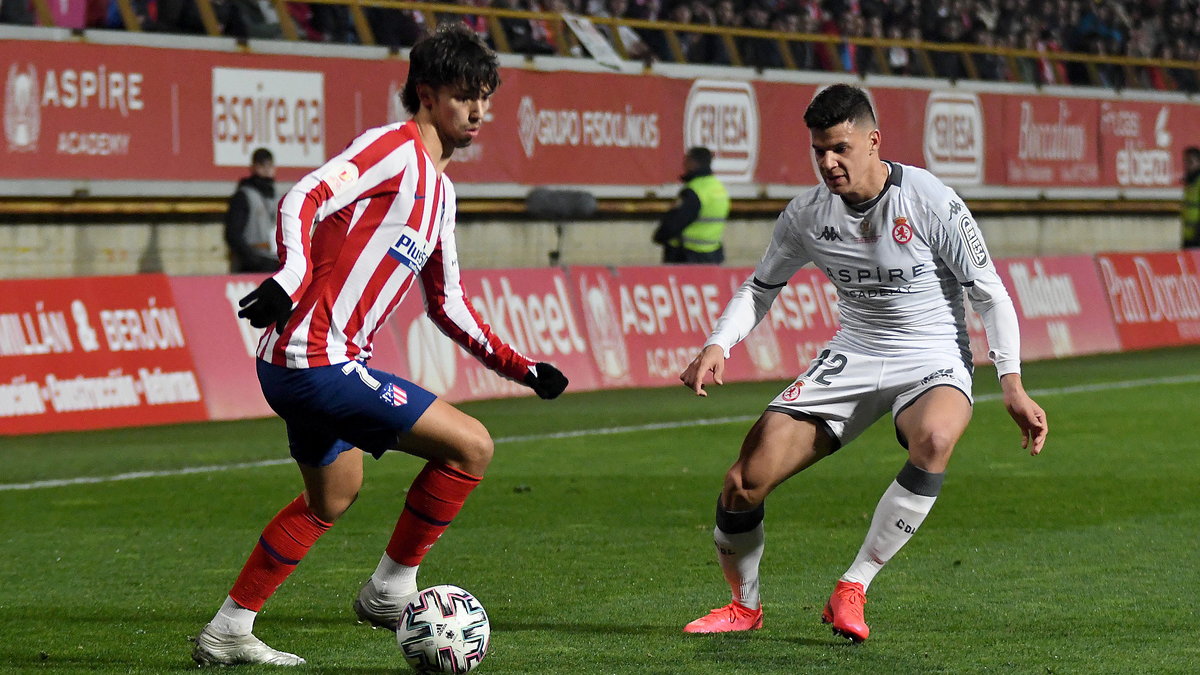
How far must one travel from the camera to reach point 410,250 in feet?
17.0

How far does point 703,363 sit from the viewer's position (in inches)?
230

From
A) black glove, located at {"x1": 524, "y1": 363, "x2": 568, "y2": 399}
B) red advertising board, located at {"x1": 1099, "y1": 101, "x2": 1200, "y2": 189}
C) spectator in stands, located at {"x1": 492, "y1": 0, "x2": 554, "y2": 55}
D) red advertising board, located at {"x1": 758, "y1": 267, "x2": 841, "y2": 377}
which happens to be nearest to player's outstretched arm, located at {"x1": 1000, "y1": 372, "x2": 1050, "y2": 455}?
black glove, located at {"x1": 524, "y1": 363, "x2": 568, "y2": 399}

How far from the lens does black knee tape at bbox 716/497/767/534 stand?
583 centimetres

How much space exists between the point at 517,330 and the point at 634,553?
7427 millimetres

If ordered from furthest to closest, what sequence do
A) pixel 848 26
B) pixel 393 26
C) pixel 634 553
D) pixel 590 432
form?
pixel 848 26 → pixel 393 26 → pixel 590 432 → pixel 634 553

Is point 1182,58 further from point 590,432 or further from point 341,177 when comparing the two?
point 341,177

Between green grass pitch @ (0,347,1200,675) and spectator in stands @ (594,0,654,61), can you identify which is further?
spectator in stands @ (594,0,654,61)

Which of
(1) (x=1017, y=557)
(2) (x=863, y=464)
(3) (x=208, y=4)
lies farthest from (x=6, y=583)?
(3) (x=208, y=4)

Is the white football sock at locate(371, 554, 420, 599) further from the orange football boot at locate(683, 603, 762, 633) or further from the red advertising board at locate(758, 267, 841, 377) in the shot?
the red advertising board at locate(758, 267, 841, 377)

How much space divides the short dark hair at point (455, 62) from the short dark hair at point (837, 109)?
1.12 meters

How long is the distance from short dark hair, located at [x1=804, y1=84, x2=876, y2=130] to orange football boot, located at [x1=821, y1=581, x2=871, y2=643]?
1.48 m

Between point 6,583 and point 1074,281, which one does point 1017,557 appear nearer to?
point 6,583

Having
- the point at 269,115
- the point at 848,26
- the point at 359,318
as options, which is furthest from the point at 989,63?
the point at 359,318

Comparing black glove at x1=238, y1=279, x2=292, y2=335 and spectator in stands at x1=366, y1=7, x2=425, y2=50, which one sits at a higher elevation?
spectator in stands at x1=366, y1=7, x2=425, y2=50
